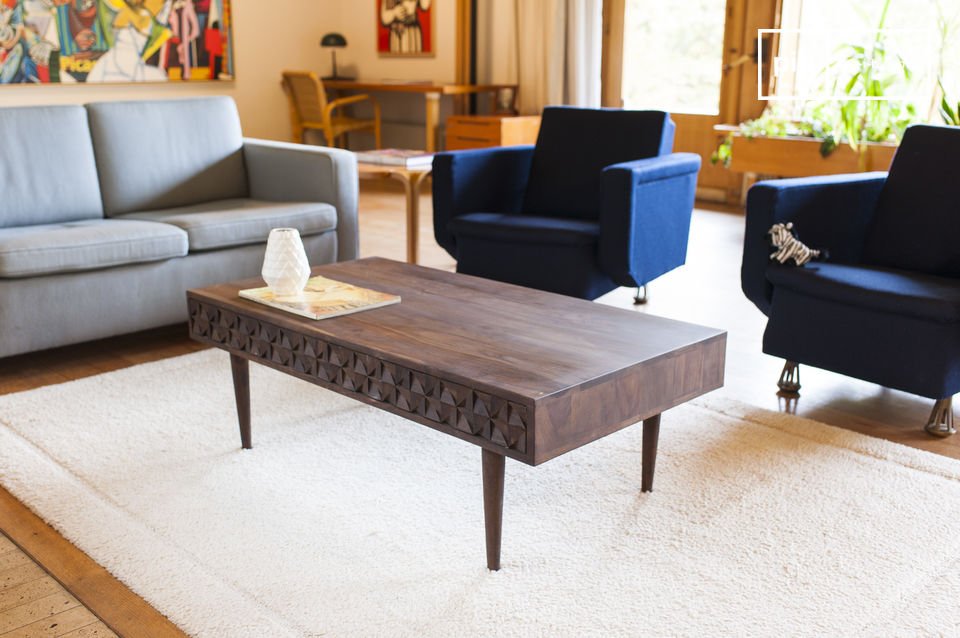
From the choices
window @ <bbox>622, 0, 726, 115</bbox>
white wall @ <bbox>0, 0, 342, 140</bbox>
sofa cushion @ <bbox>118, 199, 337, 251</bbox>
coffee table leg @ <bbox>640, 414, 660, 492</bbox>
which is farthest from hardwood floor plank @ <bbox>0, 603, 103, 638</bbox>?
white wall @ <bbox>0, 0, 342, 140</bbox>

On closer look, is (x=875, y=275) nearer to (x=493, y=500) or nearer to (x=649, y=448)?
(x=649, y=448)

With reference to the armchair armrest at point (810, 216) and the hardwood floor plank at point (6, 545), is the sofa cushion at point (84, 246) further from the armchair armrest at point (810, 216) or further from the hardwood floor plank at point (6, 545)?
the armchair armrest at point (810, 216)

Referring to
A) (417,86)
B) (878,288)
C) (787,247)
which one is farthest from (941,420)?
(417,86)

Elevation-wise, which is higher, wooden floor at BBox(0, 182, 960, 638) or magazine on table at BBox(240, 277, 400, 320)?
magazine on table at BBox(240, 277, 400, 320)

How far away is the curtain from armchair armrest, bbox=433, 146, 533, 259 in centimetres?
287

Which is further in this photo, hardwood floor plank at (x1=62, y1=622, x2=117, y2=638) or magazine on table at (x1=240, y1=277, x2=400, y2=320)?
magazine on table at (x1=240, y1=277, x2=400, y2=320)

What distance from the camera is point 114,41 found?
685 cm

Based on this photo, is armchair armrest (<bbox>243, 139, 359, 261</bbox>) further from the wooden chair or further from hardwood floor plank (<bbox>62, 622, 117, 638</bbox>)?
the wooden chair

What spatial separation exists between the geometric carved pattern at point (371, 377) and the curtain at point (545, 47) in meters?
4.69

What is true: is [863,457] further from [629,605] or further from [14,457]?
[14,457]

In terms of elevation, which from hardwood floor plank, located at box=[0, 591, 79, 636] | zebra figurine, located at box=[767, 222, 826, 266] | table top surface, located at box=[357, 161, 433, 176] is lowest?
hardwood floor plank, located at box=[0, 591, 79, 636]

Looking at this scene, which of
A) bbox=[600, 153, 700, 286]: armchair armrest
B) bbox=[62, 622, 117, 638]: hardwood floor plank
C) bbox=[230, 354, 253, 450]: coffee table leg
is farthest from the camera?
bbox=[600, 153, 700, 286]: armchair armrest

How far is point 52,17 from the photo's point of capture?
6.50 meters

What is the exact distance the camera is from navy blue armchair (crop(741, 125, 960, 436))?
8.29 ft
